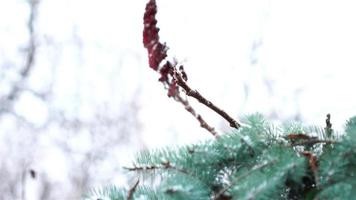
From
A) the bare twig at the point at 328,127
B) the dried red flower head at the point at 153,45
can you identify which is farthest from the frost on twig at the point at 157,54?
the bare twig at the point at 328,127

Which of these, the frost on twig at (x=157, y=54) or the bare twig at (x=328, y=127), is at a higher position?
the frost on twig at (x=157, y=54)

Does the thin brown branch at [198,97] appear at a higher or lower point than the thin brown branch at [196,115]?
higher

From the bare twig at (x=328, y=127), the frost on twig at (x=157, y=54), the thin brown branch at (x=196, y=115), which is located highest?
the frost on twig at (x=157, y=54)

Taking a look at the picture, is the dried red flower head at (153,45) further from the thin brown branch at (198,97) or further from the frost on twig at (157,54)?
the thin brown branch at (198,97)

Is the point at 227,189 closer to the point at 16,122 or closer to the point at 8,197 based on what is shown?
the point at 8,197

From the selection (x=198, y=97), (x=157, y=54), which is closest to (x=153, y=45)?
(x=157, y=54)

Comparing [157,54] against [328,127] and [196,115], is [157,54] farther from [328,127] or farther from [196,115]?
[328,127]

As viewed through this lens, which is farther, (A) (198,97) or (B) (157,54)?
(A) (198,97)

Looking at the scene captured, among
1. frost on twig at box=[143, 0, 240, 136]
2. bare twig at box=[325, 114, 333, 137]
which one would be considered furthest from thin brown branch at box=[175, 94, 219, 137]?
bare twig at box=[325, 114, 333, 137]

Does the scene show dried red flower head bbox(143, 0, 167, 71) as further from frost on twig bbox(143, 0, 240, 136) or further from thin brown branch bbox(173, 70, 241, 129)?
thin brown branch bbox(173, 70, 241, 129)

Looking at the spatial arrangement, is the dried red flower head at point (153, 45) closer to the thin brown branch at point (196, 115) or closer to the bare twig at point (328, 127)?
the thin brown branch at point (196, 115)

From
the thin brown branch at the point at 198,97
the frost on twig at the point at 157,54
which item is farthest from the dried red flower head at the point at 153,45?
the thin brown branch at the point at 198,97

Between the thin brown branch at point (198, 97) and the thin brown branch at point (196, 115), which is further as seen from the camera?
the thin brown branch at point (198, 97)

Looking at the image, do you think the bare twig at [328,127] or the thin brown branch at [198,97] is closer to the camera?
the bare twig at [328,127]
